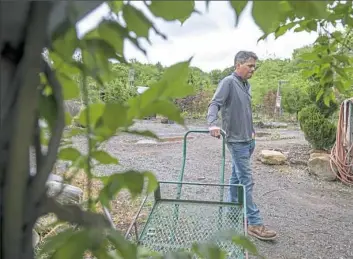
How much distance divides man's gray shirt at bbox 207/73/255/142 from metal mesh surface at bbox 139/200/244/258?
0.88 m

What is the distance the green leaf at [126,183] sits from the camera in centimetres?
47

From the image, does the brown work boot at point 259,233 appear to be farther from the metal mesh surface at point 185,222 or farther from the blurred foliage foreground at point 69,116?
the blurred foliage foreground at point 69,116

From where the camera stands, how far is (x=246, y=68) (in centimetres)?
381

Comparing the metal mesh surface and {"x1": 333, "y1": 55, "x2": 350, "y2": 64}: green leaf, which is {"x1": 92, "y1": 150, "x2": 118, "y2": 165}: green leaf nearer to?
{"x1": 333, "y1": 55, "x2": 350, "y2": 64}: green leaf

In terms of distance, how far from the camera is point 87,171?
476mm

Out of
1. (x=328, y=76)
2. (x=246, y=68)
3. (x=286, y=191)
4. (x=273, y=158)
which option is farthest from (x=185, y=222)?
(x=273, y=158)

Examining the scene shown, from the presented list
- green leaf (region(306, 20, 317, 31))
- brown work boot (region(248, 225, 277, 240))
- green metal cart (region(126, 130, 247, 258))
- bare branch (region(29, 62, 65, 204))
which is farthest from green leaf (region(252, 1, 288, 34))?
brown work boot (region(248, 225, 277, 240))

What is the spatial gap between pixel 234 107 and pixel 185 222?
4.08ft

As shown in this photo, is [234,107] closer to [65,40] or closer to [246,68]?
[246,68]

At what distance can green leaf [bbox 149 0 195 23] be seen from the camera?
1.40ft

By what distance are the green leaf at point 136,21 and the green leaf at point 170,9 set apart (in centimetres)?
3

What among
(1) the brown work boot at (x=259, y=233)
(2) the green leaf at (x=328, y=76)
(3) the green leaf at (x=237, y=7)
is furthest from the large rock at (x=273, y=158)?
(3) the green leaf at (x=237, y=7)

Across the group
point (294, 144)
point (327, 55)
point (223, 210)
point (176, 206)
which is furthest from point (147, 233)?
point (294, 144)

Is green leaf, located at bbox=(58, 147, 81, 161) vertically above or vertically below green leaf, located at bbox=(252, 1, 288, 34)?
below
